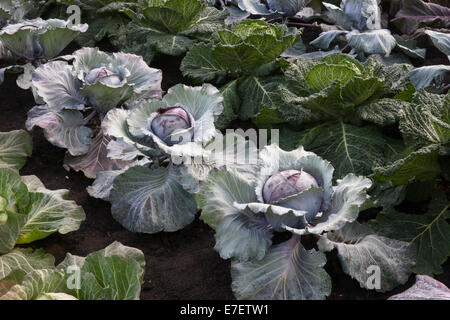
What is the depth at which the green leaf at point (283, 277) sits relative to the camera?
114 inches

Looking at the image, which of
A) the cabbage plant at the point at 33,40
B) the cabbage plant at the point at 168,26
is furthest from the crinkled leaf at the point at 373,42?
the cabbage plant at the point at 33,40

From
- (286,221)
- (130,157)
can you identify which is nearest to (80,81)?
(130,157)

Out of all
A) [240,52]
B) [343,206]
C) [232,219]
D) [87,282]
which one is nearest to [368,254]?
[343,206]

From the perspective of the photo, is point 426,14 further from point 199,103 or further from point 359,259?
point 359,259

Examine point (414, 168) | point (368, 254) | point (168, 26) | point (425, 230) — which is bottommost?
point (425, 230)

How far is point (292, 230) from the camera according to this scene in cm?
284

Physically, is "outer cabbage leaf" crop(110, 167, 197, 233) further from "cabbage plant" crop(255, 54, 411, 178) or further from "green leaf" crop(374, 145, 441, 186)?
"green leaf" crop(374, 145, 441, 186)

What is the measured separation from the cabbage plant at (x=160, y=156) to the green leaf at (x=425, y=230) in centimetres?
105

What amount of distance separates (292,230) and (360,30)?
2.52 m

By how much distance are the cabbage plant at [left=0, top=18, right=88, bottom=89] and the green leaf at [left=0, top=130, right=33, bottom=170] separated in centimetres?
50

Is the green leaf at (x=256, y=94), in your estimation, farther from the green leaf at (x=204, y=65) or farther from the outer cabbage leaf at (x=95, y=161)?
the outer cabbage leaf at (x=95, y=161)

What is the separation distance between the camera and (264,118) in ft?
13.3

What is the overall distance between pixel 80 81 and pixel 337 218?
2071 mm

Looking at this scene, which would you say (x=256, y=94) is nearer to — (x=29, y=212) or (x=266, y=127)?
(x=266, y=127)
